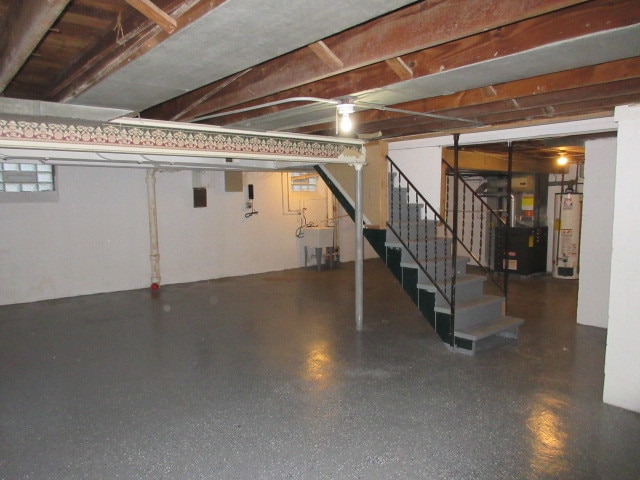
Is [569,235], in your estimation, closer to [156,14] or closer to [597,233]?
[597,233]

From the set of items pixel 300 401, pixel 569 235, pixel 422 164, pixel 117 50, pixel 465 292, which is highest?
pixel 117 50

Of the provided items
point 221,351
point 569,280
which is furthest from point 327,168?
point 569,280

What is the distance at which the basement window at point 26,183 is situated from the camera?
238 inches

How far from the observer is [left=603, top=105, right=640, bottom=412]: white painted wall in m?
2.79

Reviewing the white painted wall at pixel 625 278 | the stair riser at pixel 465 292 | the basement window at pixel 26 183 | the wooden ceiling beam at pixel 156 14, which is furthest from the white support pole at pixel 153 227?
the white painted wall at pixel 625 278

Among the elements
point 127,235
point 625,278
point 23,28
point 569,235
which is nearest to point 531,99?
point 625,278

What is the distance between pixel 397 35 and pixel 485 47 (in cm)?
51

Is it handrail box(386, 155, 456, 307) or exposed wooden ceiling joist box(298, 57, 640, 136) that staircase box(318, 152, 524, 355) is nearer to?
handrail box(386, 155, 456, 307)

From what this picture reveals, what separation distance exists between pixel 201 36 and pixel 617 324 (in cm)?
315

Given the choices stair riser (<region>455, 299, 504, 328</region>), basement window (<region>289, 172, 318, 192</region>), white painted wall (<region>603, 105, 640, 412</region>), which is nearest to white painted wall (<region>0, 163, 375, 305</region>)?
basement window (<region>289, 172, 318, 192</region>)

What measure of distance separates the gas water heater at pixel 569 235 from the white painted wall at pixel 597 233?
2.66m

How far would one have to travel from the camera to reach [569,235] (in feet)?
23.6

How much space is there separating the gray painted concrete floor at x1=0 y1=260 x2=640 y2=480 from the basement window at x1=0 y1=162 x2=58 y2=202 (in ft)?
6.33

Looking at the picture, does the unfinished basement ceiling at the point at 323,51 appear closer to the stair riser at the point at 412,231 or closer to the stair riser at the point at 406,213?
the stair riser at the point at 412,231
